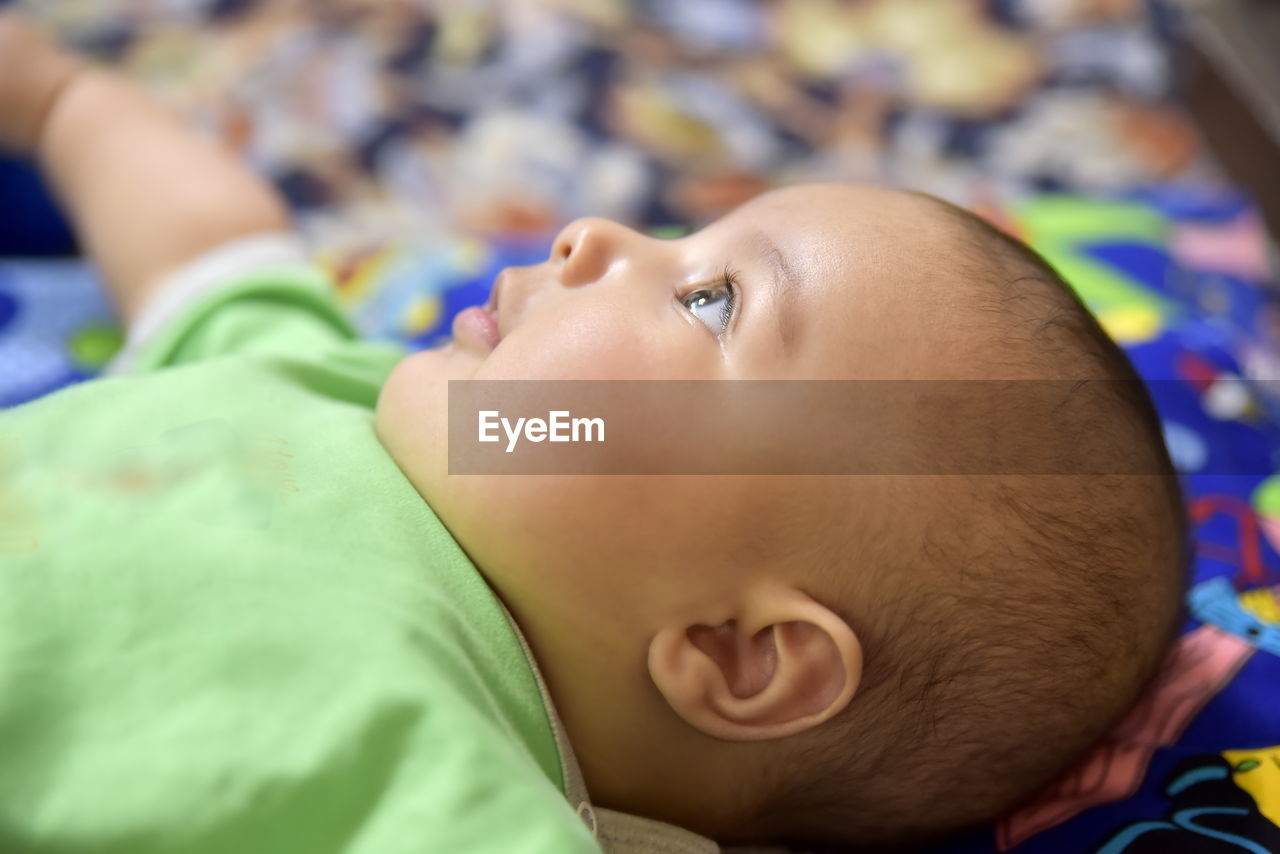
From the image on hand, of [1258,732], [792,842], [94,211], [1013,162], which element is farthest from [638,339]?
[1013,162]

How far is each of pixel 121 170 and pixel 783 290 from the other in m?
0.84

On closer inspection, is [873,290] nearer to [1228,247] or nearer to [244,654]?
[244,654]

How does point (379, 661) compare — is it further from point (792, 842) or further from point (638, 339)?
point (792, 842)

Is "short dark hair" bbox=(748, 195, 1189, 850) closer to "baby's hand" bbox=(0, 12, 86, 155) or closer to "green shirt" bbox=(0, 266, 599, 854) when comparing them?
"green shirt" bbox=(0, 266, 599, 854)

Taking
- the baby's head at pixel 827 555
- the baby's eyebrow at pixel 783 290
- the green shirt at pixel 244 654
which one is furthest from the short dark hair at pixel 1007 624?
the green shirt at pixel 244 654

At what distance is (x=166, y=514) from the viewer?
2.48ft

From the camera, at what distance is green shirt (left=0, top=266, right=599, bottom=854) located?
0.63 meters

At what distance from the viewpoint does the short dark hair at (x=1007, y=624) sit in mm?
738

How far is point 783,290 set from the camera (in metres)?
0.77

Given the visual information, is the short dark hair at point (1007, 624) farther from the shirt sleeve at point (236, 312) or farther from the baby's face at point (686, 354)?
the shirt sleeve at point (236, 312)

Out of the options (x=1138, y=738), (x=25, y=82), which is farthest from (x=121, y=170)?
(x=1138, y=738)

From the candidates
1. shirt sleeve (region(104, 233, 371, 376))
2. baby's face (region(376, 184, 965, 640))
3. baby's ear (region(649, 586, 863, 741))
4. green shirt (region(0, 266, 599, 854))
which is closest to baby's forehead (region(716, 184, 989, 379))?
baby's face (region(376, 184, 965, 640))

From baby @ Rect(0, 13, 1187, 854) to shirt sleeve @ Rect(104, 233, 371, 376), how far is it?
25 cm

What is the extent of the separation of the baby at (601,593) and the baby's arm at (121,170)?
0.38 metres
